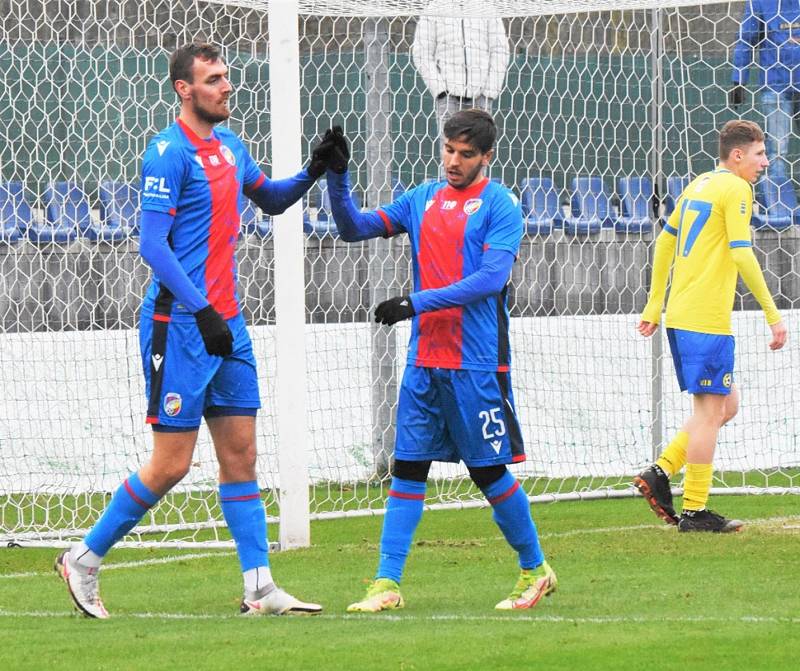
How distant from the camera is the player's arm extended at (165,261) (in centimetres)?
567

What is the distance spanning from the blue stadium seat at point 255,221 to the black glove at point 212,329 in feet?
15.7

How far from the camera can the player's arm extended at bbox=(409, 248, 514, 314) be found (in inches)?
230

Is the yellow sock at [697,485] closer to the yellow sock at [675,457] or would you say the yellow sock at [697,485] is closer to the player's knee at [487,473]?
the yellow sock at [675,457]

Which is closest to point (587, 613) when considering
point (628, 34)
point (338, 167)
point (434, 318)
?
point (434, 318)

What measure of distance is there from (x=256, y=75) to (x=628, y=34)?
9.55 ft

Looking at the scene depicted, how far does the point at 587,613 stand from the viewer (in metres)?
5.80

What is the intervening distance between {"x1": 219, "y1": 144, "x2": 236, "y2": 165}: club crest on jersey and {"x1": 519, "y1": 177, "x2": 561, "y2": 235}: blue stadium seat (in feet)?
19.3

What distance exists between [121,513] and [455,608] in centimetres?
129

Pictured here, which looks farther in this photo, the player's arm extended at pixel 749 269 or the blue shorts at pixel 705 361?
the blue shorts at pixel 705 361

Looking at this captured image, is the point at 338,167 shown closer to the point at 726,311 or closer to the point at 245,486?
the point at 245,486

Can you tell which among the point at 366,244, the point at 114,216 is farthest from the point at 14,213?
the point at 366,244

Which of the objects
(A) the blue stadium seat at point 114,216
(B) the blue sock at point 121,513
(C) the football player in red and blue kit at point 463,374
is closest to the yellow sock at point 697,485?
(C) the football player in red and blue kit at point 463,374

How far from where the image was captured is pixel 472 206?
6.01m

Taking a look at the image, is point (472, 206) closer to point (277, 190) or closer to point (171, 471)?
point (277, 190)
